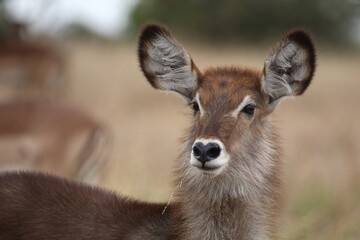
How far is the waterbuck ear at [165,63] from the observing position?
16.2ft

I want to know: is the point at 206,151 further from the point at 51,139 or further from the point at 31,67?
the point at 31,67

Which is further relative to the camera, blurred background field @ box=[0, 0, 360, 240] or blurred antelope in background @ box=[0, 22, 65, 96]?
blurred antelope in background @ box=[0, 22, 65, 96]

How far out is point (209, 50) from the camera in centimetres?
2088

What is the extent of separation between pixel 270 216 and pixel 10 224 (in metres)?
1.62

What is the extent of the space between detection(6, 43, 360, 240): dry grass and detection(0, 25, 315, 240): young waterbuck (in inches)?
20.2

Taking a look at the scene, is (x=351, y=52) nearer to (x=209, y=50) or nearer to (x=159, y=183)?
(x=209, y=50)

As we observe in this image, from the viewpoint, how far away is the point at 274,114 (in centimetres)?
525

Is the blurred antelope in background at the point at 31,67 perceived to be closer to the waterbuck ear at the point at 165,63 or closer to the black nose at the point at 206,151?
the waterbuck ear at the point at 165,63

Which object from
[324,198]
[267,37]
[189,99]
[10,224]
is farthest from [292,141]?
[267,37]

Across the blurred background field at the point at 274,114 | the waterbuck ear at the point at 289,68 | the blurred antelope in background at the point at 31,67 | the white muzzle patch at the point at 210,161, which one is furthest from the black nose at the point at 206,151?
the blurred antelope in background at the point at 31,67

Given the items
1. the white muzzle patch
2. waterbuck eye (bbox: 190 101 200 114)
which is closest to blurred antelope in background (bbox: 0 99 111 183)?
waterbuck eye (bbox: 190 101 200 114)

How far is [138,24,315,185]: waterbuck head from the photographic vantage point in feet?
14.9

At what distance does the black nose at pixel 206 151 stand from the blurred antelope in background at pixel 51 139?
4.32 metres

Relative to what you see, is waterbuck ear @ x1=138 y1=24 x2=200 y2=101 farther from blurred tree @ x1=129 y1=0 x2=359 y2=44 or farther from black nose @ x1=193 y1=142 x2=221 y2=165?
blurred tree @ x1=129 y1=0 x2=359 y2=44
